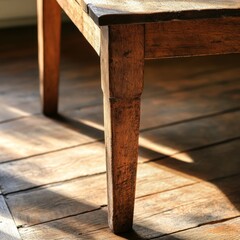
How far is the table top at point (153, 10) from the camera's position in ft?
2.59

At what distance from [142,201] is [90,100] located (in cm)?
55

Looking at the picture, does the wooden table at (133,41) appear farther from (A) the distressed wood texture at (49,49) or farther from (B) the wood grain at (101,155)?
(A) the distressed wood texture at (49,49)

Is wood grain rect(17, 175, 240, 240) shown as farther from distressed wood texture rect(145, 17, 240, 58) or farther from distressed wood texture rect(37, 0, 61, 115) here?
distressed wood texture rect(37, 0, 61, 115)

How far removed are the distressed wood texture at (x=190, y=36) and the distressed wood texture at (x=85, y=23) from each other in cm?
9

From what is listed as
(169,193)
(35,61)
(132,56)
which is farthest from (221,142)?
(35,61)

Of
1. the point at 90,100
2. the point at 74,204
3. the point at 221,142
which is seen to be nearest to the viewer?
the point at 74,204

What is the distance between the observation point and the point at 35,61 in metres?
1.88

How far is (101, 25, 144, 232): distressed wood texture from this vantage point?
0.82 meters

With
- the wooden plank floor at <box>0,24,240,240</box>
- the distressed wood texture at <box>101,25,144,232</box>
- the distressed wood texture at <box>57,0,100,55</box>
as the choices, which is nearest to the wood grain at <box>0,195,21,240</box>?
the wooden plank floor at <box>0,24,240,240</box>

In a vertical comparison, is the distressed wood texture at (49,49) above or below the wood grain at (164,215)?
above

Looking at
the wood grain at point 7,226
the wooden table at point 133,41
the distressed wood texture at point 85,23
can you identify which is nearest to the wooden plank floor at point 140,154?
the wood grain at point 7,226

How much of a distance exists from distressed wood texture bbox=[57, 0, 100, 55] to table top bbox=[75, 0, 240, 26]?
4 cm

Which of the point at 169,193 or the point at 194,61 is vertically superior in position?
the point at 194,61

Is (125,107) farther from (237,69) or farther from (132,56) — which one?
(237,69)
